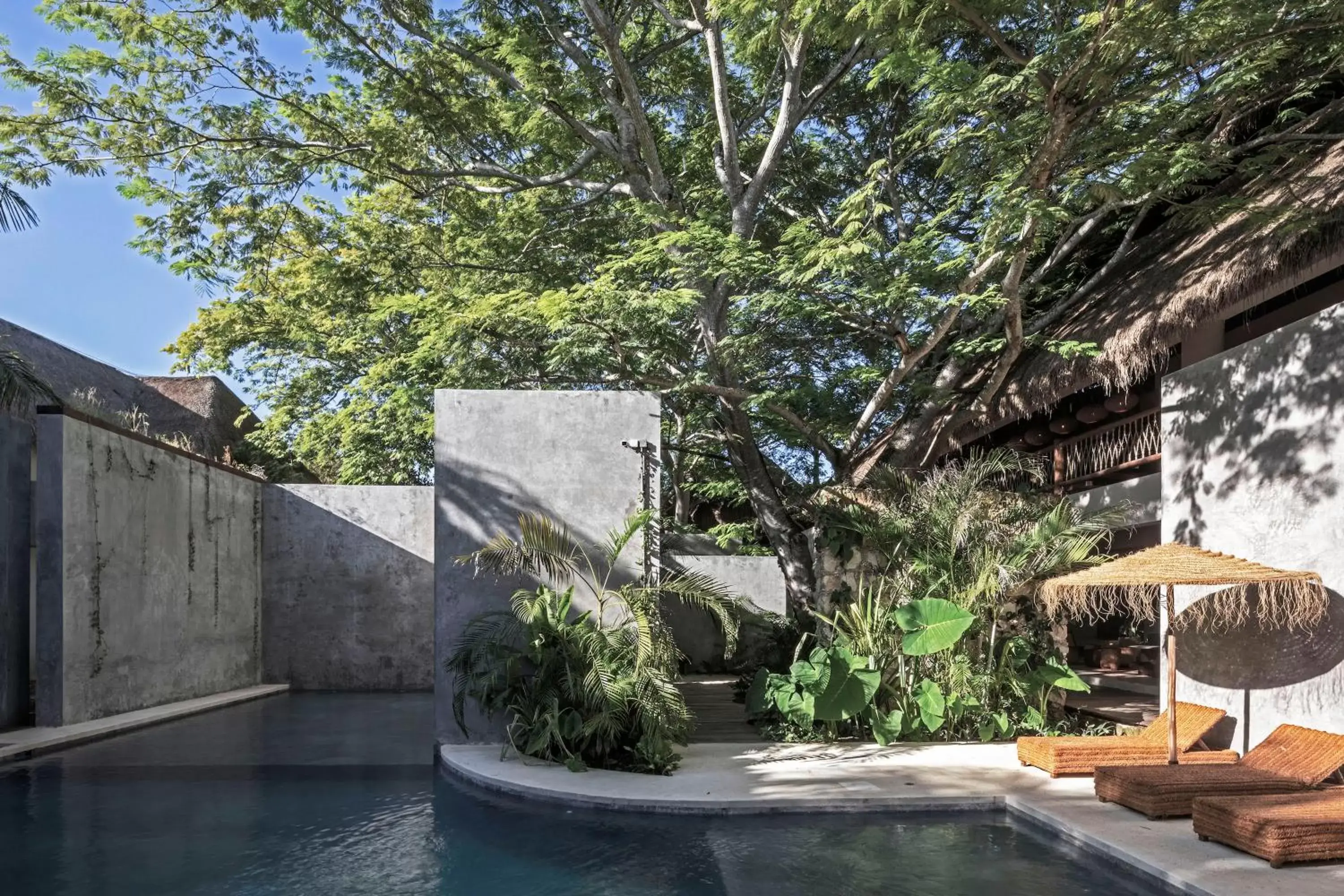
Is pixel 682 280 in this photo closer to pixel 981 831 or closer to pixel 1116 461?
pixel 1116 461

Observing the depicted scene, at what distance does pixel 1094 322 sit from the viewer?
32.0 ft

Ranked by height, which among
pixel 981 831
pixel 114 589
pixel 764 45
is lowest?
pixel 981 831

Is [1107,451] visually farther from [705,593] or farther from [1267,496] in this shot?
[705,593]

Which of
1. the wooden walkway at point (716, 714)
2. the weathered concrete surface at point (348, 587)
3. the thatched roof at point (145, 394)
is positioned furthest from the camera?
the weathered concrete surface at point (348, 587)

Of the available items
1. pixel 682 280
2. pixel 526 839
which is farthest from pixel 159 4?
pixel 526 839

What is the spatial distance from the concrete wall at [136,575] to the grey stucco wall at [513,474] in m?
4.09

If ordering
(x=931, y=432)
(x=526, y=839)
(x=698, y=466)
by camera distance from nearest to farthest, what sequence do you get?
(x=526, y=839) < (x=931, y=432) < (x=698, y=466)

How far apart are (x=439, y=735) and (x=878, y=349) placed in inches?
314

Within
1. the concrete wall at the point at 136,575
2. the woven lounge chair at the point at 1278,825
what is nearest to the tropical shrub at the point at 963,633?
the woven lounge chair at the point at 1278,825

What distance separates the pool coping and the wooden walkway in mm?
5652

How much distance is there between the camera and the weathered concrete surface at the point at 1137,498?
32.1ft

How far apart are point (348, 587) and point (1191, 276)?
11690 millimetres

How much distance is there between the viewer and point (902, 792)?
685 centimetres

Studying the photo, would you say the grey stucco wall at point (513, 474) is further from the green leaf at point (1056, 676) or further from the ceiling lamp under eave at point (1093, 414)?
the ceiling lamp under eave at point (1093, 414)
